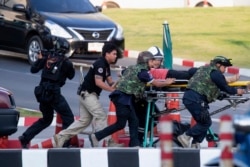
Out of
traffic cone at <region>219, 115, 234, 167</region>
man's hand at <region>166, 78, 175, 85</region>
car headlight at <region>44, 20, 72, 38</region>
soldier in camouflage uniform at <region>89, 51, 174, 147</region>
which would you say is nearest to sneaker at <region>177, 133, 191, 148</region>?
soldier in camouflage uniform at <region>89, 51, 174, 147</region>

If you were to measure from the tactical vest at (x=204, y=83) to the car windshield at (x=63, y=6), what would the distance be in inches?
416

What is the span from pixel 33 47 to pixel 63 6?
4.53ft

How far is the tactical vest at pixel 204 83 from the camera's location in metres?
12.1

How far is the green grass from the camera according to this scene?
2588 centimetres

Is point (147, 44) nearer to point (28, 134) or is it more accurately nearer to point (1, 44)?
point (1, 44)

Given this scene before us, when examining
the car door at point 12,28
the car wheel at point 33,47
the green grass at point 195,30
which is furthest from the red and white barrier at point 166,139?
the green grass at point 195,30

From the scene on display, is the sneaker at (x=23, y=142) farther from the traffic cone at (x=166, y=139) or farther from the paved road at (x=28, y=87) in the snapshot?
the traffic cone at (x=166, y=139)

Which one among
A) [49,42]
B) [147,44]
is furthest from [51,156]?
[147,44]

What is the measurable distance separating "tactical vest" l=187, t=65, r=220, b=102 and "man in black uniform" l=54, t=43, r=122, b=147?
39.1 inches

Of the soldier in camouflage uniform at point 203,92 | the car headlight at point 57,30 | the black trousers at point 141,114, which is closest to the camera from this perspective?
Result: the soldier in camouflage uniform at point 203,92

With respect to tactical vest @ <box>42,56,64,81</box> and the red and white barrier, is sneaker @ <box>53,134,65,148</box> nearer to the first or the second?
tactical vest @ <box>42,56,64,81</box>

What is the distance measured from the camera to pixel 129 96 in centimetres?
1225

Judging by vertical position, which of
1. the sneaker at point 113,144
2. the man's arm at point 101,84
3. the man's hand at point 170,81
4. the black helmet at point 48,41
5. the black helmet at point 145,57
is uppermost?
the black helmet at point 145,57

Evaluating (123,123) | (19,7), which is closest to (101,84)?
(123,123)
